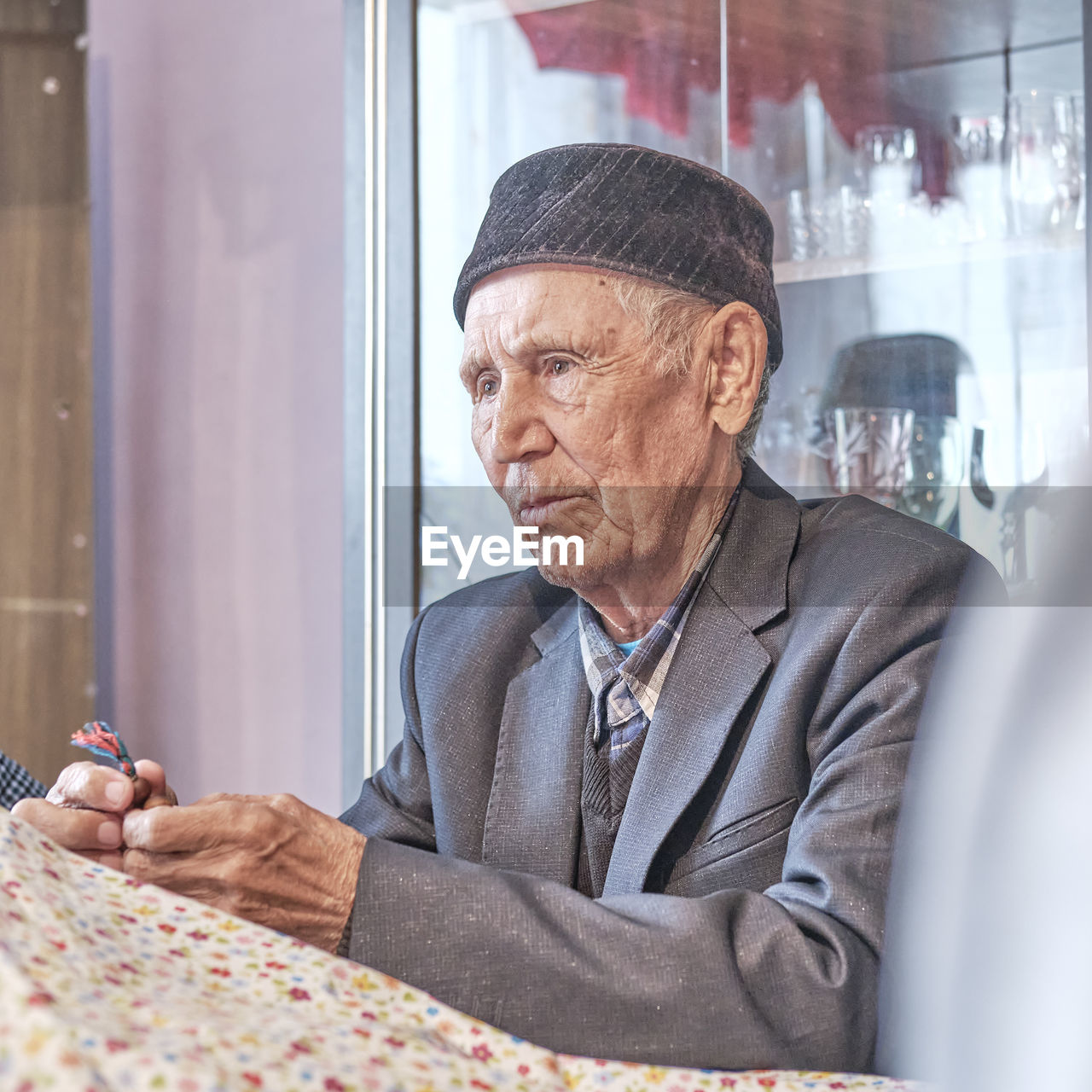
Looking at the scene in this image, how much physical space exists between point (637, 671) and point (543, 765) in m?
0.13

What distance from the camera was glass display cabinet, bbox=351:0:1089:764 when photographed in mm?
1112

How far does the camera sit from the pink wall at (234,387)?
1.62m

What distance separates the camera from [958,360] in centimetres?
114


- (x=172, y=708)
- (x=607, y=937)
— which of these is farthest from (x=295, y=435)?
(x=607, y=937)

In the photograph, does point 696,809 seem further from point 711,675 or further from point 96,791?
point 96,791

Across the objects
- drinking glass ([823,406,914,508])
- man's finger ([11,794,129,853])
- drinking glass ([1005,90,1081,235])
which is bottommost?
man's finger ([11,794,129,853])

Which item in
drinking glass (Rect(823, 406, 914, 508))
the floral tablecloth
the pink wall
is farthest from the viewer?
the pink wall

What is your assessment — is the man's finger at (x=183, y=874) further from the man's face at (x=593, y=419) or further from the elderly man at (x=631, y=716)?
the man's face at (x=593, y=419)

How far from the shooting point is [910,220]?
1.17 metres

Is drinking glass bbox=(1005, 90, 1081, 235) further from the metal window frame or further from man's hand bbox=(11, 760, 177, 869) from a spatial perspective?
man's hand bbox=(11, 760, 177, 869)

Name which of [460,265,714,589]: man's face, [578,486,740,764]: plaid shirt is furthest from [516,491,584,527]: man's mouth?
[578,486,740,764]: plaid shirt

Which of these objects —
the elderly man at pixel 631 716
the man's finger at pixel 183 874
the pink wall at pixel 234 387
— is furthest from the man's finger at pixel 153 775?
the pink wall at pixel 234 387

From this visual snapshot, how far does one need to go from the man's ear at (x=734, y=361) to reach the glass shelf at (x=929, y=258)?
0.07 metres

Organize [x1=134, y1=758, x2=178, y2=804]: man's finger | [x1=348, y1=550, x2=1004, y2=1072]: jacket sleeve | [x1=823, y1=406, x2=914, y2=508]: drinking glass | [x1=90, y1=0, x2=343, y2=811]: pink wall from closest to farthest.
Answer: [x1=348, y1=550, x2=1004, y2=1072]: jacket sleeve, [x1=134, y1=758, x2=178, y2=804]: man's finger, [x1=823, y1=406, x2=914, y2=508]: drinking glass, [x1=90, y1=0, x2=343, y2=811]: pink wall
